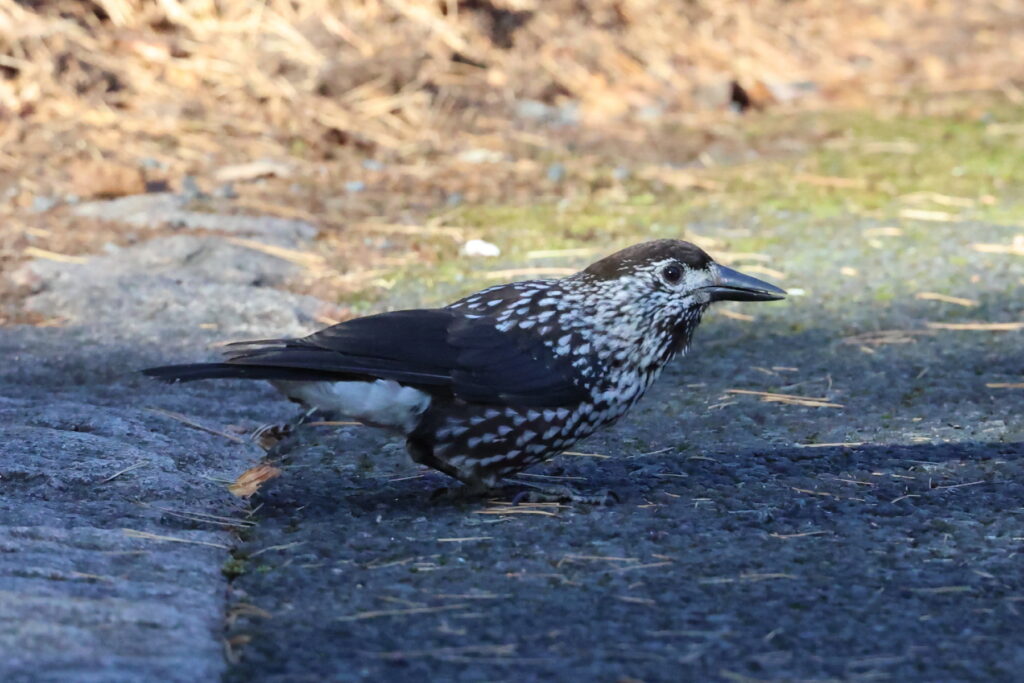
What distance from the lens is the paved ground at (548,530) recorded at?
2.82 m

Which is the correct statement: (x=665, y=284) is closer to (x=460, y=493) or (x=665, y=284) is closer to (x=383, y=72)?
(x=460, y=493)

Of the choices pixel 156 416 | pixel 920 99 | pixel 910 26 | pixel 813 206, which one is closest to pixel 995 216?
pixel 813 206

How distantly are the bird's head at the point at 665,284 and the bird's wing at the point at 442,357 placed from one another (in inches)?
12.1

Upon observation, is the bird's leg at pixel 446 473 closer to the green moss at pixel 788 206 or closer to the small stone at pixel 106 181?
the green moss at pixel 788 206

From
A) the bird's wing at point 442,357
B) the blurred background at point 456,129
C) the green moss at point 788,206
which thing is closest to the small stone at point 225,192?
the blurred background at point 456,129

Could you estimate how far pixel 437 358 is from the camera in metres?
3.92

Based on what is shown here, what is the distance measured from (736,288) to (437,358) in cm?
100

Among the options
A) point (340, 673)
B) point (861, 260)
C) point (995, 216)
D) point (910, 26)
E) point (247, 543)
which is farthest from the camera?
point (910, 26)

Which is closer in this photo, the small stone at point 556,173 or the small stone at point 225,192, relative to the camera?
the small stone at point 225,192

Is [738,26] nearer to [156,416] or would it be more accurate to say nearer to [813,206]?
[813,206]

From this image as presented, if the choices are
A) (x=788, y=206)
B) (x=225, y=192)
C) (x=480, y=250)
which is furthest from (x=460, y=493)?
(x=788, y=206)

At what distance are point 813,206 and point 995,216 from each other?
100 centimetres

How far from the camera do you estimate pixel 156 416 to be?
14.6 ft

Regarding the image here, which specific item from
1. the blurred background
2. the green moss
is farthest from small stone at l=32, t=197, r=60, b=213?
the green moss
